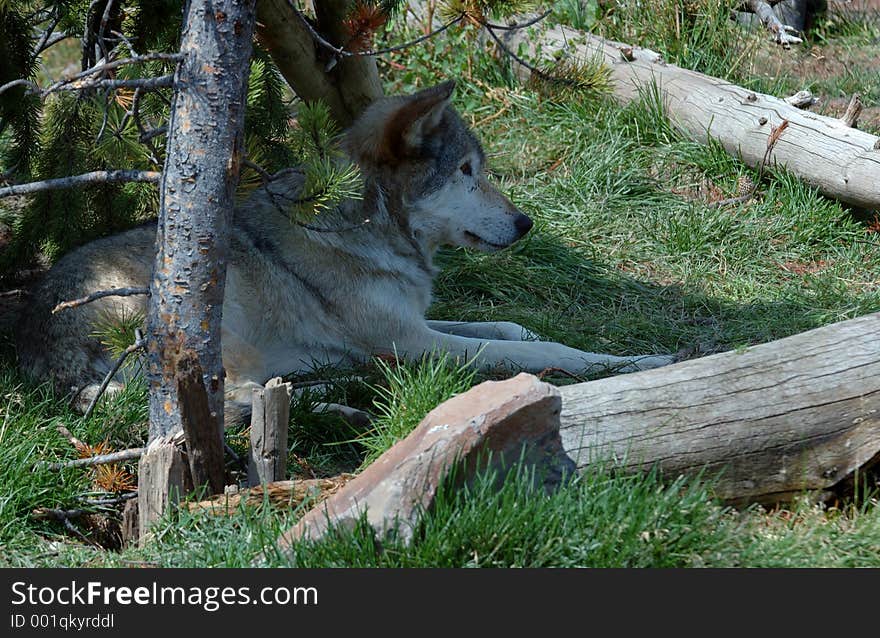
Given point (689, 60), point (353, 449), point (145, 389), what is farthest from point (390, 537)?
point (689, 60)

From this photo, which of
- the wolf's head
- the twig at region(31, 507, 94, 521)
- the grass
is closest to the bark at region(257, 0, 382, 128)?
the wolf's head

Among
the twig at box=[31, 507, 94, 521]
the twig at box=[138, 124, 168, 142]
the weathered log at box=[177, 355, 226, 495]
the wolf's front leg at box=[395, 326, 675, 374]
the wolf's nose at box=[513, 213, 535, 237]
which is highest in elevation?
the twig at box=[138, 124, 168, 142]

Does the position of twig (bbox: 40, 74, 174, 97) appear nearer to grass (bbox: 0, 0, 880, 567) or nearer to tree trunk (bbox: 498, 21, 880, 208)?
grass (bbox: 0, 0, 880, 567)

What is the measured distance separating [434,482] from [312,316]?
2176 mm

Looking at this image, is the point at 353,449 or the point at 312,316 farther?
the point at 312,316

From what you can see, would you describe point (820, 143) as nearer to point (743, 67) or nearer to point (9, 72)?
point (743, 67)

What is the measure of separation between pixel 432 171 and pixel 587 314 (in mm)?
1642

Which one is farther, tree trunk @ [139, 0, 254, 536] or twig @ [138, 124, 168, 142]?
twig @ [138, 124, 168, 142]

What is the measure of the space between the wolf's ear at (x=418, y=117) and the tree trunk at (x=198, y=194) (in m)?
1.59

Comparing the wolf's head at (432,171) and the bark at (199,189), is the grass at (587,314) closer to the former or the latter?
the bark at (199,189)

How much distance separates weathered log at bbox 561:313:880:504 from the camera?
3.41 m

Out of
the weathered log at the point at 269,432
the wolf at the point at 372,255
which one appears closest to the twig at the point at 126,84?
the weathered log at the point at 269,432

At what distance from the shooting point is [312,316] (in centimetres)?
502

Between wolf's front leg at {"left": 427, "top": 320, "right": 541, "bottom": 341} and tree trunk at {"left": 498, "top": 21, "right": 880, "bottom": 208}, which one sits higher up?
tree trunk at {"left": 498, "top": 21, "right": 880, "bottom": 208}
